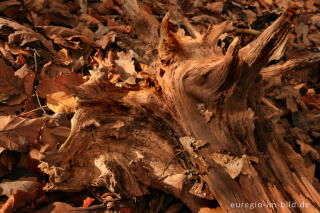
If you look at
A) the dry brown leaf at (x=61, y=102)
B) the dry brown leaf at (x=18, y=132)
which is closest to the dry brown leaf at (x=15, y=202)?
the dry brown leaf at (x=18, y=132)

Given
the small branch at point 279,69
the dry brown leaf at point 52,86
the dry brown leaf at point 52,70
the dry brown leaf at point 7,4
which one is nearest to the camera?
the small branch at point 279,69

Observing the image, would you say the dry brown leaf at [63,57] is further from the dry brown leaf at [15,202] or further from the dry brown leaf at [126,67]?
the dry brown leaf at [15,202]

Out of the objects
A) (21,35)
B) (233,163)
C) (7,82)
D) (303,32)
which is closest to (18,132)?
(7,82)

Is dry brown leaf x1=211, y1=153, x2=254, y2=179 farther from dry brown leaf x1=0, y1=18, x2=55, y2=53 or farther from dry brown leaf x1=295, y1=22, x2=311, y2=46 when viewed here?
dry brown leaf x1=295, y1=22, x2=311, y2=46

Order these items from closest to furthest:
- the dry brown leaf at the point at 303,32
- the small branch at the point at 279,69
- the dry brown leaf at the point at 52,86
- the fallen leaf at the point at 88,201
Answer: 1. the fallen leaf at the point at 88,201
2. the small branch at the point at 279,69
3. the dry brown leaf at the point at 52,86
4. the dry brown leaf at the point at 303,32

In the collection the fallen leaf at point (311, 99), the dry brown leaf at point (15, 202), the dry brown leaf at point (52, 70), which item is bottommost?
the dry brown leaf at point (15, 202)

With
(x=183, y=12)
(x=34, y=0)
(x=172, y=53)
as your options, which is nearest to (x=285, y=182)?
(x=172, y=53)
